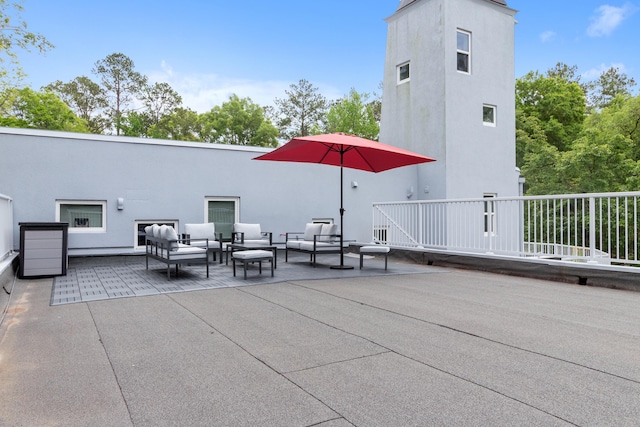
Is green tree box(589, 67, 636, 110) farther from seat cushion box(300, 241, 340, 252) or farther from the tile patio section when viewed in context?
seat cushion box(300, 241, 340, 252)

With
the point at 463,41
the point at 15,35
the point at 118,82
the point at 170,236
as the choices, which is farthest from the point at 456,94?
the point at 118,82

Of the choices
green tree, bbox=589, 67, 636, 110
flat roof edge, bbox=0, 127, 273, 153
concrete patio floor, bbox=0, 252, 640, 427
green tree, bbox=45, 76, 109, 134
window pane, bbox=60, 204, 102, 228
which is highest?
green tree, bbox=589, 67, 636, 110

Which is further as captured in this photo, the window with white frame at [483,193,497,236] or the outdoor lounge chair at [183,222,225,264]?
the outdoor lounge chair at [183,222,225,264]

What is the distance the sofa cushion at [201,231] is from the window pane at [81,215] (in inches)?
69.3

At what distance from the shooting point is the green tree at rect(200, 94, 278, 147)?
108ft

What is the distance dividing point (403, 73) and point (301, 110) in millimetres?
20940

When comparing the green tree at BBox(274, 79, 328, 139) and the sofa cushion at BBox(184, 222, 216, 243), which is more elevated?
the green tree at BBox(274, 79, 328, 139)

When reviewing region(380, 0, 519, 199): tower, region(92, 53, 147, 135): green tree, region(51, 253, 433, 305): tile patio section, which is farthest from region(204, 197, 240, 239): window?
region(92, 53, 147, 135): green tree

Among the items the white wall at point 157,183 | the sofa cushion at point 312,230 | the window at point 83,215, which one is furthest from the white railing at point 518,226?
the window at point 83,215

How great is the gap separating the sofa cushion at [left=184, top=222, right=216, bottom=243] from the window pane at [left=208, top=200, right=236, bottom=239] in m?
0.77

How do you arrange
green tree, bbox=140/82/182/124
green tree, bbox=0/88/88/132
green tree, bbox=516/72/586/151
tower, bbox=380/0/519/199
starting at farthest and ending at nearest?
green tree, bbox=140/82/182/124 → green tree, bbox=516/72/586/151 → green tree, bbox=0/88/88/132 → tower, bbox=380/0/519/199

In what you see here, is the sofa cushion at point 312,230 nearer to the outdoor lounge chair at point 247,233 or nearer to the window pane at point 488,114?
the outdoor lounge chair at point 247,233

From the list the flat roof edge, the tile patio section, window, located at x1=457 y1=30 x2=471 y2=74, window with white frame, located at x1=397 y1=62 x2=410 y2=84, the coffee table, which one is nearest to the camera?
the tile patio section

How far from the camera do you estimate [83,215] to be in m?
8.59
